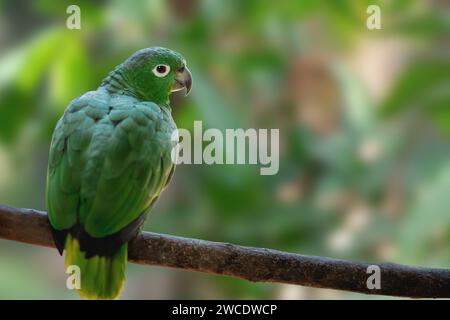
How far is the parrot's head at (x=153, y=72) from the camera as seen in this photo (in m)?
1.23

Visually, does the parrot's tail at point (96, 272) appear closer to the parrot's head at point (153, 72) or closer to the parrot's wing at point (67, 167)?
the parrot's wing at point (67, 167)

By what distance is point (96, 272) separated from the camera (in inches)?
41.8

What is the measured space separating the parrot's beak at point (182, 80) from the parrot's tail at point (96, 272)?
1.16 feet

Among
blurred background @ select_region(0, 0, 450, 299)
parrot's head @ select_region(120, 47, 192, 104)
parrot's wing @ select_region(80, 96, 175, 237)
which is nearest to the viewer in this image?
parrot's wing @ select_region(80, 96, 175, 237)

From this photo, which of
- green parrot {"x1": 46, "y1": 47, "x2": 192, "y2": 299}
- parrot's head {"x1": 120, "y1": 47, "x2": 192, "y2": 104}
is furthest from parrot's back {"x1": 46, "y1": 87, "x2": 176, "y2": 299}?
parrot's head {"x1": 120, "y1": 47, "x2": 192, "y2": 104}

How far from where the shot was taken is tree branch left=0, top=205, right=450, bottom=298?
109 cm

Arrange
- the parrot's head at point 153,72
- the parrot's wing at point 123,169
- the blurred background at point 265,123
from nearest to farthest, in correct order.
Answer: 1. the parrot's wing at point 123,169
2. the parrot's head at point 153,72
3. the blurred background at point 265,123

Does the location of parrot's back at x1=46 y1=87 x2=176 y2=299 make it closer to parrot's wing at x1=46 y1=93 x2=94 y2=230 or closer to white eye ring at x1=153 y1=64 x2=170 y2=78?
parrot's wing at x1=46 y1=93 x2=94 y2=230

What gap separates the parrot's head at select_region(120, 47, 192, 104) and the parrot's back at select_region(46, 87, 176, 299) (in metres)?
0.13

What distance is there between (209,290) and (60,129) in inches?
41.9

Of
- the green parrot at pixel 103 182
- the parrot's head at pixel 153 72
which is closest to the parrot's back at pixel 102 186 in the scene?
the green parrot at pixel 103 182

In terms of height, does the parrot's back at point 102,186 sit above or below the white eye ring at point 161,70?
below

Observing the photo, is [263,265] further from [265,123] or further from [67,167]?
[265,123]

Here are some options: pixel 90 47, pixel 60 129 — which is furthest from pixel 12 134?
pixel 60 129
